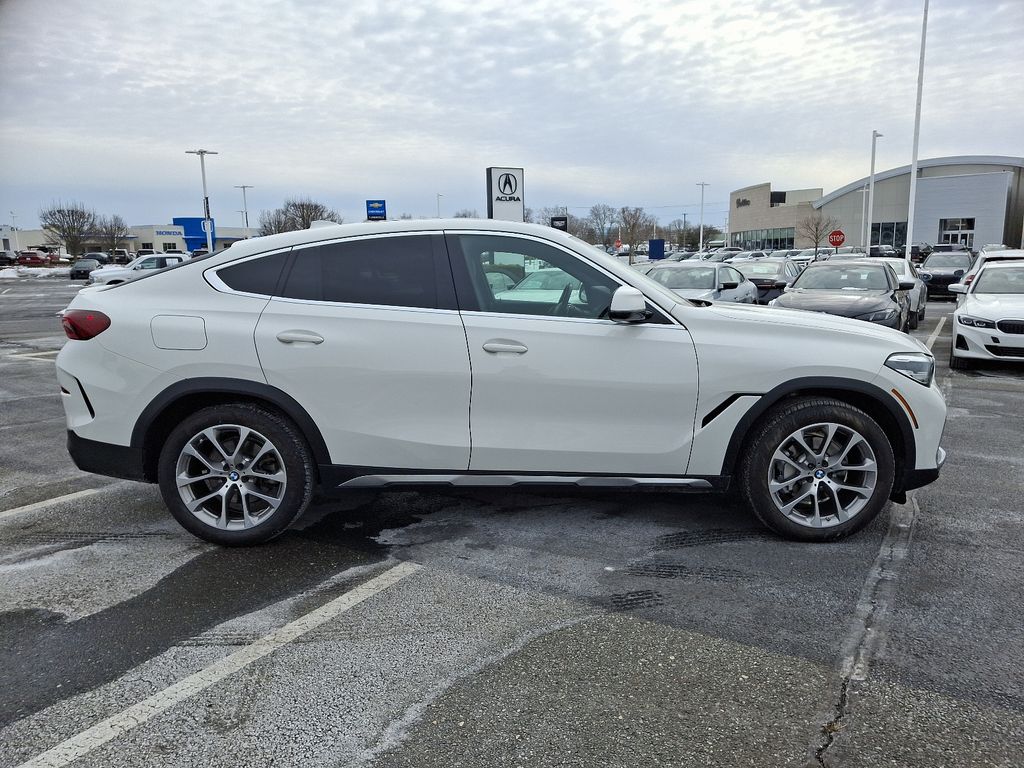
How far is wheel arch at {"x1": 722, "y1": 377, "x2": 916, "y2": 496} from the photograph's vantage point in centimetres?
→ 403

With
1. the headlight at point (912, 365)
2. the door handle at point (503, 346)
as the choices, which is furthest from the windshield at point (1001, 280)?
the door handle at point (503, 346)

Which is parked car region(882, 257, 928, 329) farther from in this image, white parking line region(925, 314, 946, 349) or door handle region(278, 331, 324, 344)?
door handle region(278, 331, 324, 344)

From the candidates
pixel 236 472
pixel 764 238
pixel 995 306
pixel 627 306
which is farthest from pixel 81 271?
pixel 764 238

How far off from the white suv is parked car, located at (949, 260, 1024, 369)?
691cm

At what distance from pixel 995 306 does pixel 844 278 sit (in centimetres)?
259

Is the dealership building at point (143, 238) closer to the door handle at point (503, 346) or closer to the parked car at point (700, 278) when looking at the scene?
the parked car at point (700, 278)

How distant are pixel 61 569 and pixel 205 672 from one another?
155cm

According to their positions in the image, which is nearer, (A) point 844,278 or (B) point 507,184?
(B) point 507,184

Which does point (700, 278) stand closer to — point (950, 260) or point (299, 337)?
point (299, 337)

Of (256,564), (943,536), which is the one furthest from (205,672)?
(943,536)

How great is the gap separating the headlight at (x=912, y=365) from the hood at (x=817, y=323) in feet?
0.16

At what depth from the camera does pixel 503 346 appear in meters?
3.97

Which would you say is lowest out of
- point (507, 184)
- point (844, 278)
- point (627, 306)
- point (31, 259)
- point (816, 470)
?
point (816, 470)

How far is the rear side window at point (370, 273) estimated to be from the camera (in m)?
4.11
